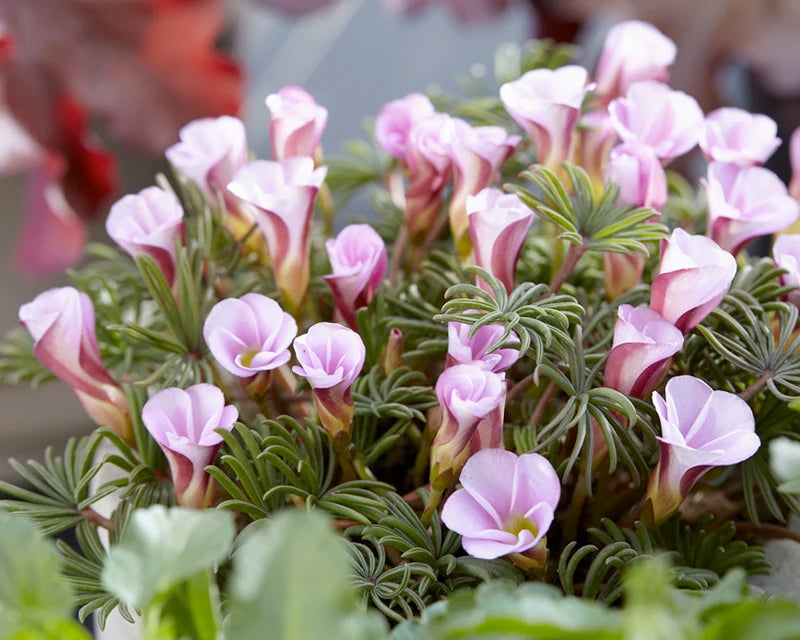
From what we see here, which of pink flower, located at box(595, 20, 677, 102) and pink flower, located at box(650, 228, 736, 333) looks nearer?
pink flower, located at box(650, 228, 736, 333)

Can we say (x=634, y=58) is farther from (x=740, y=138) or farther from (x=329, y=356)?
(x=329, y=356)

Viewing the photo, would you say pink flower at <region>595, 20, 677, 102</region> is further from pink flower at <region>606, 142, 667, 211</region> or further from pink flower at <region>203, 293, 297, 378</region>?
pink flower at <region>203, 293, 297, 378</region>

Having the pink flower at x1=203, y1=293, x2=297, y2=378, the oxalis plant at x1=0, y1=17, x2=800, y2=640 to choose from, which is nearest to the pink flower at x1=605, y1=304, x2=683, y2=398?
the oxalis plant at x1=0, y1=17, x2=800, y2=640

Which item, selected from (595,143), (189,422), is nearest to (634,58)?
(595,143)

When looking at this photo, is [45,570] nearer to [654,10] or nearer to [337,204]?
[337,204]

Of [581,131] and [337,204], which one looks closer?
[581,131]

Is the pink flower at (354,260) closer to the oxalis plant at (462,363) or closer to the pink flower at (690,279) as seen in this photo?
the oxalis plant at (462,363)

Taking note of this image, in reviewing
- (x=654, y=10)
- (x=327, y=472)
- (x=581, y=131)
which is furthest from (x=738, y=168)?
(x=654, y=10)
